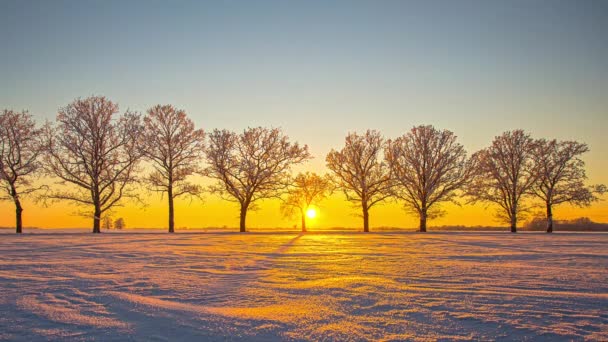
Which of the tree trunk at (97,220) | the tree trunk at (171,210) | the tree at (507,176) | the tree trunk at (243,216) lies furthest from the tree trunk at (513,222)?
the tree trunk at (97,220)

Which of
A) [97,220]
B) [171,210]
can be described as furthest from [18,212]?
[171,210]

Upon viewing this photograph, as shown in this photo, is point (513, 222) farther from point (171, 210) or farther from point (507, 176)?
point (171, 210)

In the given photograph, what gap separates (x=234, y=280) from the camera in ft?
23.3

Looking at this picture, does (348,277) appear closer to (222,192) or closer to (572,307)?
(572,307)

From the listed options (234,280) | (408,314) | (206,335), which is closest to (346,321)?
(408,314)

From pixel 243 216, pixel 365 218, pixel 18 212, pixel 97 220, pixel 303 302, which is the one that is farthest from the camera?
pixel 365 218

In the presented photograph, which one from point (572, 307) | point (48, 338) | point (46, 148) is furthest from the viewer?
point (46, 148)

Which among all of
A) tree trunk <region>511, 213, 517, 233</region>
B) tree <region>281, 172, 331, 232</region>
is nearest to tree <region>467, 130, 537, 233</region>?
tree trunk <region>511, 213, 517, 233</region>

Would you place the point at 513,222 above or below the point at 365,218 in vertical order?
below

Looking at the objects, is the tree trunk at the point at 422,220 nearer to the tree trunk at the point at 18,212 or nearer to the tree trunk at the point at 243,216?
the tree trunk at the point at 243,216

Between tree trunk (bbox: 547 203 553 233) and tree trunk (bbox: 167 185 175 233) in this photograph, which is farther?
tree trunk (bbox: 547 203 553 233)

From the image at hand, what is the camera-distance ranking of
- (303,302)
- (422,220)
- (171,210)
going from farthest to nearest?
(422,220) → (171,210) → (303,302)

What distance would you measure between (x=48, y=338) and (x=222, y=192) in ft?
98.7

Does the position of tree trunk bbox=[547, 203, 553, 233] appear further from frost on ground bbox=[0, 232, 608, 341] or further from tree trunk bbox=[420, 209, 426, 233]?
frost on ground bbox=[0, 232, 608, 341]
